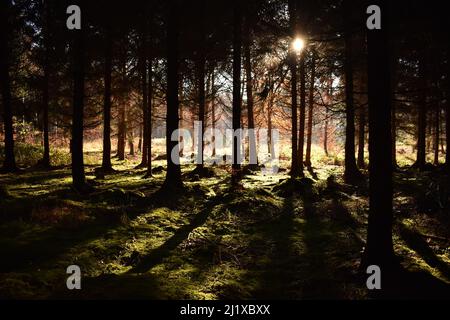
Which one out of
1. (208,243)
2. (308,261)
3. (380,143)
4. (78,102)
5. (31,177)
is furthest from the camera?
(31,177)

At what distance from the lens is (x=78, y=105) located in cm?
1234

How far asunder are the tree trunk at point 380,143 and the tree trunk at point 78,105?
960 cm

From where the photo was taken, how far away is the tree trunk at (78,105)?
39.4 feet

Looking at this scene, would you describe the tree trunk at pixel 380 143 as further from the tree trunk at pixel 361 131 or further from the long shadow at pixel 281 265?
the tree trunk at pixel 361 131

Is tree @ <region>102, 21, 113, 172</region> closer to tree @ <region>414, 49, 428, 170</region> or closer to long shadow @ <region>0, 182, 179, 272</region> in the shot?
long shadow @ <region>0, 182, 179, 272</region>

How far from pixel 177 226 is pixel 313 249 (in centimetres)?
344

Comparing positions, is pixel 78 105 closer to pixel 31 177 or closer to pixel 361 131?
pixel 31 177

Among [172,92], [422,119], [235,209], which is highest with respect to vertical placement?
[172,92]

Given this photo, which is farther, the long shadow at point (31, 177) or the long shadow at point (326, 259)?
the long shadow at point (31, 177)

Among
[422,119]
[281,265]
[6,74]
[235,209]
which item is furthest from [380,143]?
[6,74]

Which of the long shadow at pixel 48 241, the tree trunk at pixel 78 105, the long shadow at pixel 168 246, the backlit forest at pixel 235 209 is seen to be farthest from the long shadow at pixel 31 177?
the long shadow at pixel 168 246

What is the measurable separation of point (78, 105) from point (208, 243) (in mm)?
7442

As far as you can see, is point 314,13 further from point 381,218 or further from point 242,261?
point 242,261

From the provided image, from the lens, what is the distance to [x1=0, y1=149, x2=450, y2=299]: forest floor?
5488 mm
